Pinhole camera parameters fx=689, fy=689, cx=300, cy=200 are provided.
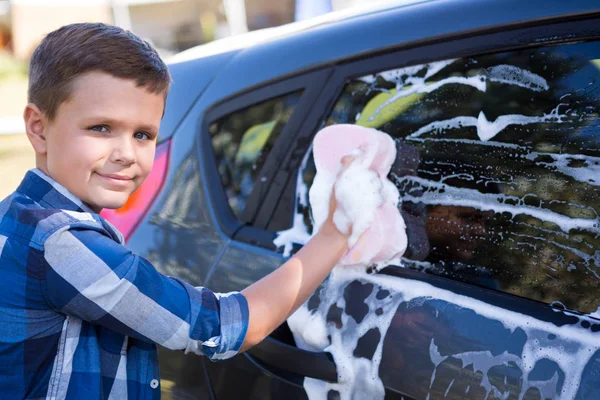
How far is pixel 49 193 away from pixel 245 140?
2.23 ft

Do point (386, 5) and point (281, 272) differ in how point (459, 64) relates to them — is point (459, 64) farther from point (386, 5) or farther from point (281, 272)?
point (281, 272)

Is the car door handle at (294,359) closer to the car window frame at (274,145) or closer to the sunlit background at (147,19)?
the car window frame at (274,145)

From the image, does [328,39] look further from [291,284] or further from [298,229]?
[291,284]

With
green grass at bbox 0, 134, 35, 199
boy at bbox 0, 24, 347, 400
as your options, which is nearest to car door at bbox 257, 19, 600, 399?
boy at bbox 0, 24, 347, 400

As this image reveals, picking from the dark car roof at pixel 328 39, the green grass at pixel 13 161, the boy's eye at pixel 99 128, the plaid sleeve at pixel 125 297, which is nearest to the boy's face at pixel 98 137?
the boy's eye at pixel 99 128

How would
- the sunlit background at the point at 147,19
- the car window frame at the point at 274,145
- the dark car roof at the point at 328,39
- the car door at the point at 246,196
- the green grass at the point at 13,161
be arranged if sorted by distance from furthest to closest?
the sunlit background at the point at 147,19 < the green grass at the point at 13,161 < the car window frame at the point at 274,145 < the car door at the point at 246,196 < the dark car roof at the point at 328,39

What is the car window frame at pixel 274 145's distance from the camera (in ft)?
5.64

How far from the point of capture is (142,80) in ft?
4.17

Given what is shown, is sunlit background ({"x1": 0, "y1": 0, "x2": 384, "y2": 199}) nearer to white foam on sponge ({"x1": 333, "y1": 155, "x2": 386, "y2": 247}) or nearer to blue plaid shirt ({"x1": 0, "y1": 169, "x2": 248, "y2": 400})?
white foam on sponge ({"x1": 333, "y1": 155, "x2": 386, "y2": 247})

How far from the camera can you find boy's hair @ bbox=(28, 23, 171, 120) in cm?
123

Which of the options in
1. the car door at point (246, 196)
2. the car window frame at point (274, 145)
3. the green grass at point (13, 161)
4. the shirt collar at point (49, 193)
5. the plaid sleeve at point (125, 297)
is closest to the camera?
the plaid sleeve at point (125, 297)

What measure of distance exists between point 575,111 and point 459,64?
0.27 meters

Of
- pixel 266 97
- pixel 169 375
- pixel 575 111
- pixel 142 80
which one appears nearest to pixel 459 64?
pixel 575 111

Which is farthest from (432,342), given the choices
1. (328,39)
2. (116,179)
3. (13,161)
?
(13,161)
